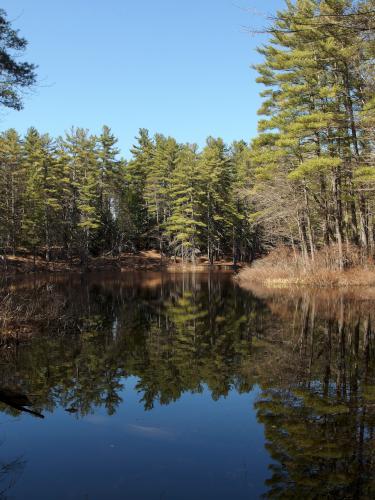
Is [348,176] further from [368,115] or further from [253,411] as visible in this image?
[253,411]

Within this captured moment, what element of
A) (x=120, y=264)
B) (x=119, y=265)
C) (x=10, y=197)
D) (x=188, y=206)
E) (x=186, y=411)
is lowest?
(x=186, y=411)

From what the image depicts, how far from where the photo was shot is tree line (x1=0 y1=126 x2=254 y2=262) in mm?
48062

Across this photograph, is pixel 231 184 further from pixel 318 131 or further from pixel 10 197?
pixel 318 131

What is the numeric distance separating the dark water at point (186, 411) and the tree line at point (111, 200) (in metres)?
35.2

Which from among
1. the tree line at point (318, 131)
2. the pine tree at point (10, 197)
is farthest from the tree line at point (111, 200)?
the tree line at point (318, 131)

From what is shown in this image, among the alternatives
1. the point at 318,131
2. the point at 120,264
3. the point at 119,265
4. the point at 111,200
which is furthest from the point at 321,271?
the point at 111,200

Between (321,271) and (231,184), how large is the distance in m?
31.1

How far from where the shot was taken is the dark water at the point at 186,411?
194 inches

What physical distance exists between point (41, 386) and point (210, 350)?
14.0ft

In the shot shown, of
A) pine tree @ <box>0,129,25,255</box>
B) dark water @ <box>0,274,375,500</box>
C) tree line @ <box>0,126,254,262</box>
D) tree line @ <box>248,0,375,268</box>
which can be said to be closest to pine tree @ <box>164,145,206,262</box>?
tree line @ <box>0,126,254,262</box>

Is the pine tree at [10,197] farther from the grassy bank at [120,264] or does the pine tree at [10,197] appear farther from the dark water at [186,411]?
the dark water at [186,411]

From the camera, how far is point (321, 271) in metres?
25.6

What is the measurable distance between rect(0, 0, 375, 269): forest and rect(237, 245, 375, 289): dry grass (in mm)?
531

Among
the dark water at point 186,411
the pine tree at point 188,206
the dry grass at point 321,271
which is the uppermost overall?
the pine tree at point 188,206
